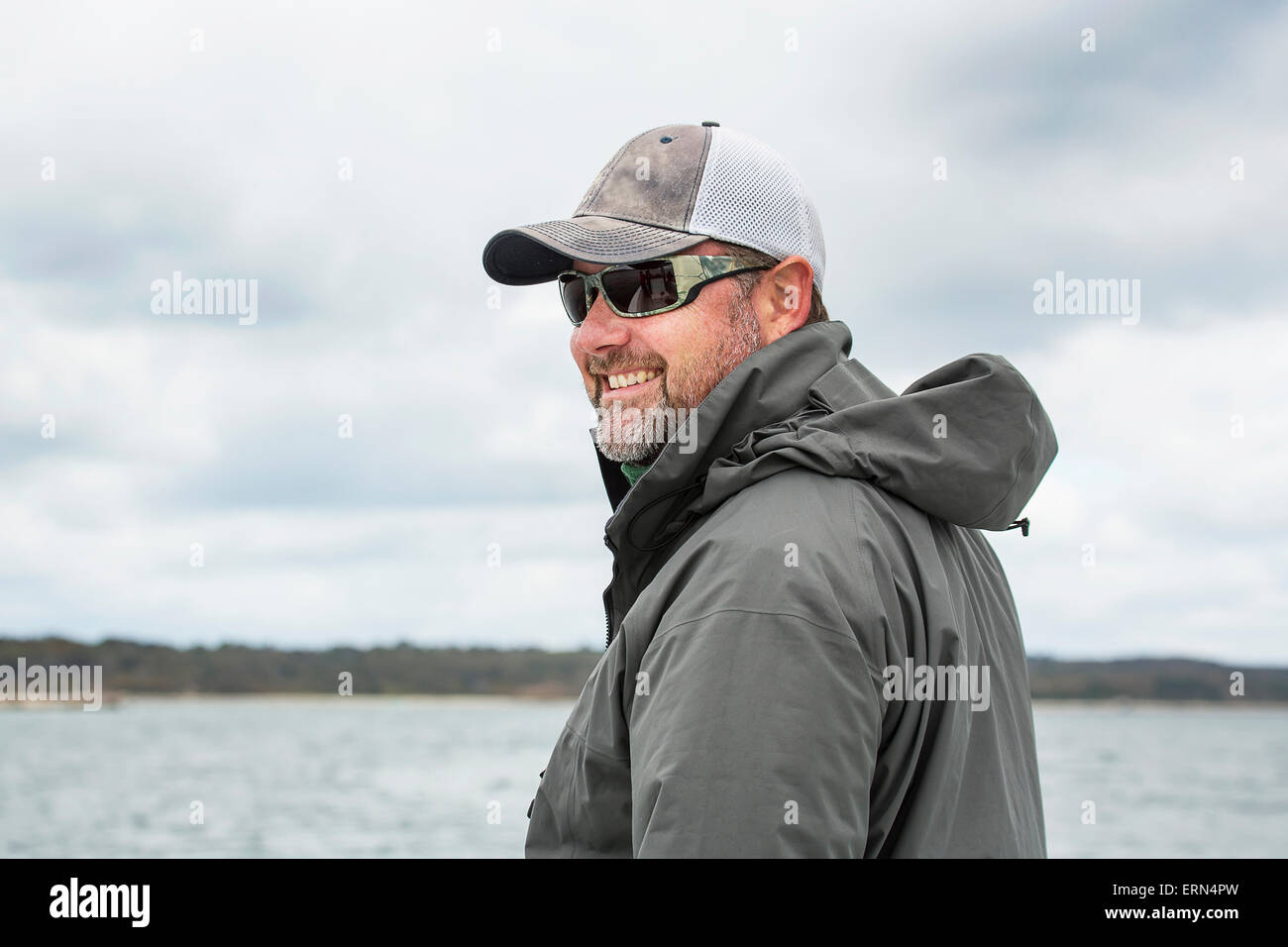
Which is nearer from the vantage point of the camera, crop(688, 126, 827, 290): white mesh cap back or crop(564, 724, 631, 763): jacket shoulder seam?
crop(564, 724, 631, 763): jacket shoulder seam

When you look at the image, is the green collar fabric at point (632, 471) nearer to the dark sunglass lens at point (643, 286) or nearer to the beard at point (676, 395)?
the beard at point (676, 395)

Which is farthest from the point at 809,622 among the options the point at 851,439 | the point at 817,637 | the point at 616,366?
the point at 616,366

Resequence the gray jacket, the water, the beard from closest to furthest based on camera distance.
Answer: the gray jacket → the beard → the water

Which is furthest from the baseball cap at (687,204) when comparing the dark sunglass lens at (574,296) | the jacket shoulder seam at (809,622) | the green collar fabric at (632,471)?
the jacket shoulder seam at (809,622)

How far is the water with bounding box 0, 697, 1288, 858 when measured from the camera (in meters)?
28.7

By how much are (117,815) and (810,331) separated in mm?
37861

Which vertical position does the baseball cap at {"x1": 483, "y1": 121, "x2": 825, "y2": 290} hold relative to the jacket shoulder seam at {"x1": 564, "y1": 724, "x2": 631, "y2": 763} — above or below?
above

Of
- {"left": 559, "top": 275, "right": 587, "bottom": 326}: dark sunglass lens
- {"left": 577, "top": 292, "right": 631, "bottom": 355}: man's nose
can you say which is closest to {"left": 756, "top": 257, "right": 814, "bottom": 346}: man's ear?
{"left": 577, "top": 292, "right": 631, "bottom": 355}: man's nose

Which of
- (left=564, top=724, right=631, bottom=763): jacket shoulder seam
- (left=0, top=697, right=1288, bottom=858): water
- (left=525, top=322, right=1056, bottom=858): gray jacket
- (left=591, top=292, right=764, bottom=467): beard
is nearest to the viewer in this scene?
(left=525, top=322, right=1056, bottom=858): gray jacket

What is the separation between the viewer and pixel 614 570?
233cm

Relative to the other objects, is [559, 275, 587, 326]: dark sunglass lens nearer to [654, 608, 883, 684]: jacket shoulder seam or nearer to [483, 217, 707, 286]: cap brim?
[483, 217, 707, 286]: cap brim

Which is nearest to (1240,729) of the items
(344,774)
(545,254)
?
(344,774)

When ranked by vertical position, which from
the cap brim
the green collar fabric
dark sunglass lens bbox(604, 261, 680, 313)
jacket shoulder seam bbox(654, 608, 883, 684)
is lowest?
jacket shoulder seam bbox(654, 608, 883, 684)

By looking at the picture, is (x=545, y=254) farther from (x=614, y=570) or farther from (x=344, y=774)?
(x=344, y=774)
